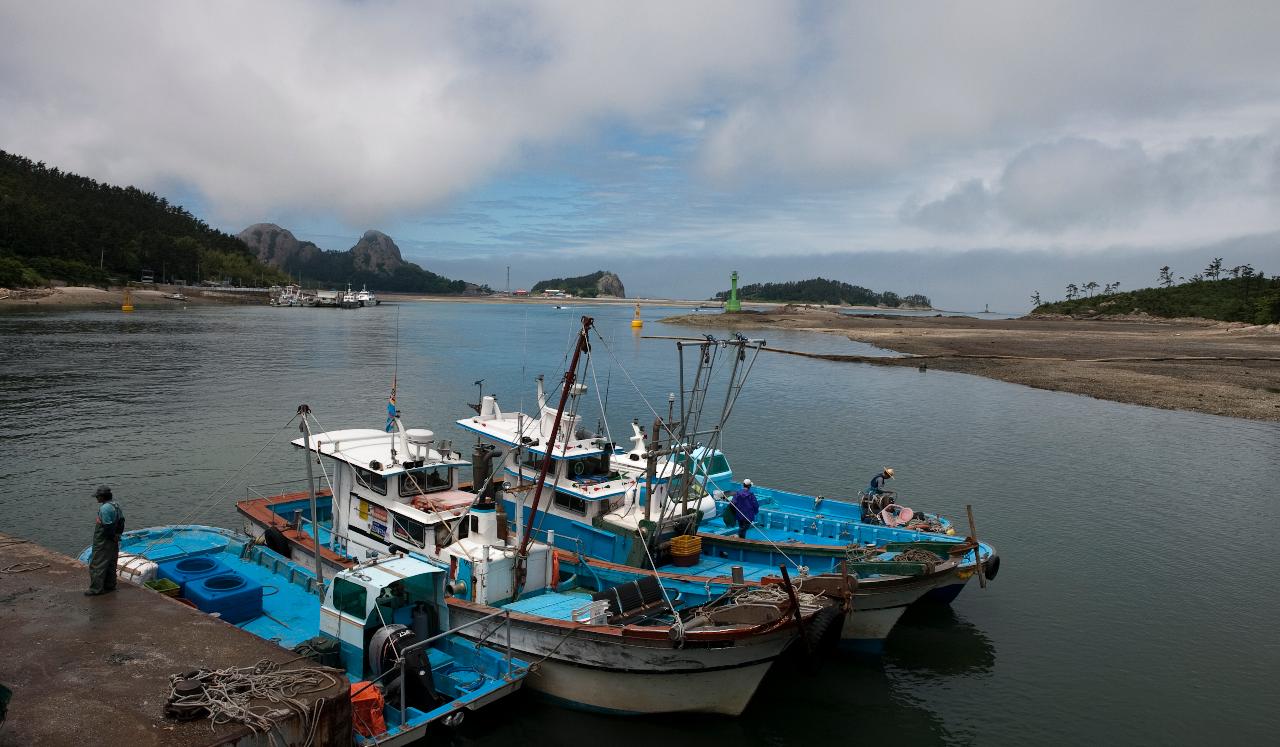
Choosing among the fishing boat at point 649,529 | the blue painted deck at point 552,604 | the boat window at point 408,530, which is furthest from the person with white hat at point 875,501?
the boat window at point 408,530

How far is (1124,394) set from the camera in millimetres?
51438

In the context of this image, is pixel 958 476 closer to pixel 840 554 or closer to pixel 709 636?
pixel 840 554

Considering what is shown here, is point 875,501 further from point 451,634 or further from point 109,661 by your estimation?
point 109,661

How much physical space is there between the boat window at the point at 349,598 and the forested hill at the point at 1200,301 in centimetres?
11894

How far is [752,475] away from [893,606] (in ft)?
46.8

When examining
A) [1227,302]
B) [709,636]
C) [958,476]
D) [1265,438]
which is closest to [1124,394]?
[1265,438]

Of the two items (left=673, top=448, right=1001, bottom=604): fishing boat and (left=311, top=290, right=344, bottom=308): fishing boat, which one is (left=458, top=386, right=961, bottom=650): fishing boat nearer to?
(left=673, top=448, right=1001, bottom=604): fishing boat

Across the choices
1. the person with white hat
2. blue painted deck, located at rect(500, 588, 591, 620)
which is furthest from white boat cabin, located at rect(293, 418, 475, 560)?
the person with white hat

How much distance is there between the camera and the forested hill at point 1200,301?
109 meters

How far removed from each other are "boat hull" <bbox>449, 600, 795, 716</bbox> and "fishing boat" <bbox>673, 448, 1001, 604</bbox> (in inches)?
172

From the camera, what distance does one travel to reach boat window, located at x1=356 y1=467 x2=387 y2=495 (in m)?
14.8

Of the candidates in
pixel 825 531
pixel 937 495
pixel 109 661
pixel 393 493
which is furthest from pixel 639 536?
→ pixel 937 495

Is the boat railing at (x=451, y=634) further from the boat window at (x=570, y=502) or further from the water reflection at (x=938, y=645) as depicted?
the water reflection at (x=938, y=645)

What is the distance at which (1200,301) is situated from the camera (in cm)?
13538
